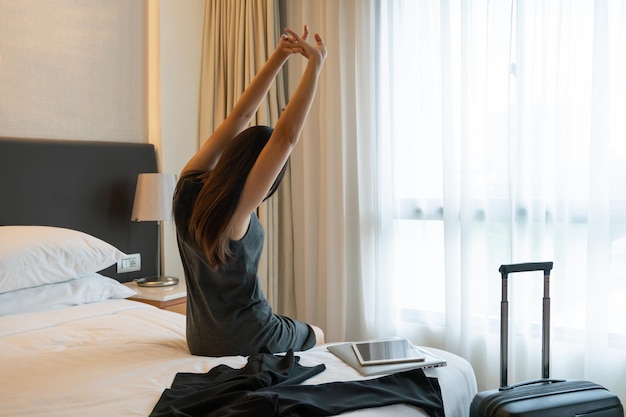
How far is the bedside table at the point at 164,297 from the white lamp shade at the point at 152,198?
14.4 inches

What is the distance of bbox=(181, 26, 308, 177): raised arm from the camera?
200 cm

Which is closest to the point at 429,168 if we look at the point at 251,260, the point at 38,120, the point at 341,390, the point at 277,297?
the point at 277,297

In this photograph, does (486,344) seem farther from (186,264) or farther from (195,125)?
(195,125)

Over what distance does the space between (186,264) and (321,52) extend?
0.82 m

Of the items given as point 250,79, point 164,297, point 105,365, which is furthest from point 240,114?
point 250,79

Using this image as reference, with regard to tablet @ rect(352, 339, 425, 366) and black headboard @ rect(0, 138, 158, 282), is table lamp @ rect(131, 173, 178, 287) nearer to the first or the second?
black headboard @ rect(0, 138, 158, 282)

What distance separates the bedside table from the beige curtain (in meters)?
0.66

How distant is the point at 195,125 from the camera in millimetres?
3543

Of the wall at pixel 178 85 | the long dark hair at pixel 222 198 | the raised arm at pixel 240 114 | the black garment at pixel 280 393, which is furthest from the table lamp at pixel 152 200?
the black garment at pixel 280 393

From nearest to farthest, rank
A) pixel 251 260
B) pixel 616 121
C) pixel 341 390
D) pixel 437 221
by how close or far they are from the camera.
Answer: pixel 341 390 → pixel 251 260 → pixel 616 121 → pixel 437 221

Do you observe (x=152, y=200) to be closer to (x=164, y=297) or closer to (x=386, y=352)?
(x=164, y=297)

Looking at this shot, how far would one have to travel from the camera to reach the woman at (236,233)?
5.32 ft

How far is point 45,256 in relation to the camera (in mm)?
2330

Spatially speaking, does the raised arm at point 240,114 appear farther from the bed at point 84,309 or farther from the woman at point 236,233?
the bed at point 84,309
